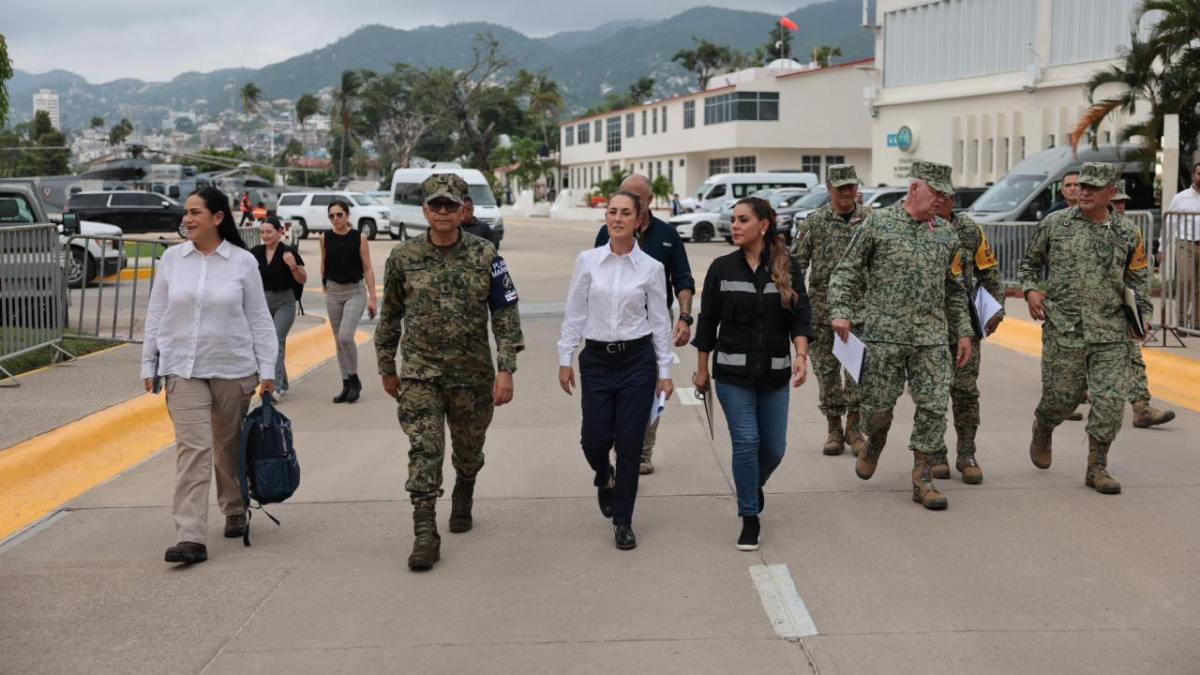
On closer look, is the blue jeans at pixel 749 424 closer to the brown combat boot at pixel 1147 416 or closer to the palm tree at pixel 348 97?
the brown combat boot at pixel 1147 416

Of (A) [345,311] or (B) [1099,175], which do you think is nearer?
(B) [1099,175]

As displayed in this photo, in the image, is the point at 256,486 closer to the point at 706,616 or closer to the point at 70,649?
the point at 70,649

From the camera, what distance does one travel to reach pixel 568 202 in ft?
259

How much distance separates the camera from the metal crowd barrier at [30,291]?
1172 centimetres

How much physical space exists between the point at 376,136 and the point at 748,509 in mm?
120199

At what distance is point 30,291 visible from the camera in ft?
40.0

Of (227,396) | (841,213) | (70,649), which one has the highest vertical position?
(841,213)

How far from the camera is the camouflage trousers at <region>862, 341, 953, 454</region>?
7414 mm

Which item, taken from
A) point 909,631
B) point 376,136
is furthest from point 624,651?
point 376,136

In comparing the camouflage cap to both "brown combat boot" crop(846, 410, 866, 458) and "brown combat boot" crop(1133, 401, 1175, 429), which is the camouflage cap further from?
"brown combat boot" crop(1133, 401, 1175, 429)

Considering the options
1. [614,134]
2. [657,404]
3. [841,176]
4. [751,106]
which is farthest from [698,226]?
[614,134]

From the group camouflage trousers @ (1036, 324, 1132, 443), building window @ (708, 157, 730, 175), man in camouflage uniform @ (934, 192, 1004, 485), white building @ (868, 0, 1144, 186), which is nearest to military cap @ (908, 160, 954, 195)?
man in camouflage uniform @ (934, 192, 1004, 485)

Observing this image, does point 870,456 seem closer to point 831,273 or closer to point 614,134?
point 831,273

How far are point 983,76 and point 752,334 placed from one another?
1604 inches
